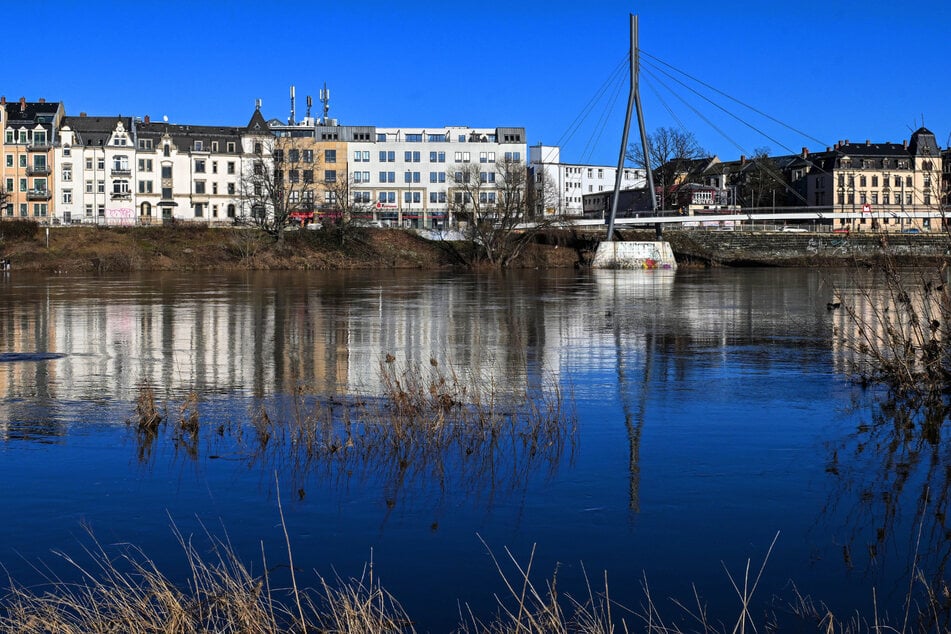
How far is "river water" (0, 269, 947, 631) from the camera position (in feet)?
27.5

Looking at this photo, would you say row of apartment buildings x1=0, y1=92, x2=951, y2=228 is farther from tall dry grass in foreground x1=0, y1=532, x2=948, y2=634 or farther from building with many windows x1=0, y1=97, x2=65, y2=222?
tall dry grass in foreground x1=0, y1=532, x2=948, y2=634

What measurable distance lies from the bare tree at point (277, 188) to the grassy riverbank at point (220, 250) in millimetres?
2219

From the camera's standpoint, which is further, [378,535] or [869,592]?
[378,535]

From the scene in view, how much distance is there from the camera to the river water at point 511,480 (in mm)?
8383

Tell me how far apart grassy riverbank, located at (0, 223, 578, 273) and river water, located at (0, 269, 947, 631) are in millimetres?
64357

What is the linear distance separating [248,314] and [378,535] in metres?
26.0

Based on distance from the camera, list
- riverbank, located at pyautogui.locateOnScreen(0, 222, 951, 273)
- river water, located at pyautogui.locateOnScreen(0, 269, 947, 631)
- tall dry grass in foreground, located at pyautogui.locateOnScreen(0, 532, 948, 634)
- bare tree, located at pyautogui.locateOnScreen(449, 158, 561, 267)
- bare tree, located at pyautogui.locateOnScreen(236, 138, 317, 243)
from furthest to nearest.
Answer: bare tree, located at pyautogui.locateOnScreen(236, 138, 317, 243) → bare tree, located at pyautogui.locateOnScreen(449, 158, 561, 267) → riverbank, located at pyautogui.locateOnScreen(0, 222, 951, 273) → river water, located at pyautogui.locateOnScreen(0, 269, 947, 631) → tall dry grass in foreground, located at pyautogui.locateOnScreen(0, 532, 948, 634)

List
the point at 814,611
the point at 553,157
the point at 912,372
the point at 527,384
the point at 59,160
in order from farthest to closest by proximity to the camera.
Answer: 1. the point at 553,157
2. the point at 59,160
3. the point at 527,384
4. the point at 912,372
5. the point at 814,611

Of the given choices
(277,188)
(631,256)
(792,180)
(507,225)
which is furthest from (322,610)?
(792,180)

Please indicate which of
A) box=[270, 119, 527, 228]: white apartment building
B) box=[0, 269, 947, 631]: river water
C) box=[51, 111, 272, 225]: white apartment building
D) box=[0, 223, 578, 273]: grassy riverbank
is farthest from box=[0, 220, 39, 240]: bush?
box=[0, 269, 947, 631]: river water

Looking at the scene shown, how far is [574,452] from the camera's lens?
40.8 ft

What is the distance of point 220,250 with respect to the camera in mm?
94438

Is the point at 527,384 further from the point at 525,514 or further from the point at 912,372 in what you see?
the point at 525,514

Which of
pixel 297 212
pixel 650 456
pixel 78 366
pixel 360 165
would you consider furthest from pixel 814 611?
pixel 360 165
